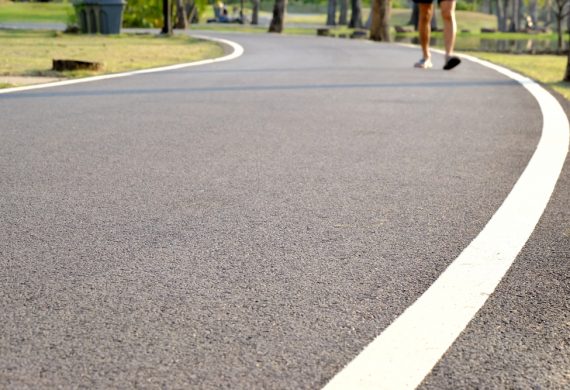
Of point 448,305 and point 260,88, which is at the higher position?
point 448,305

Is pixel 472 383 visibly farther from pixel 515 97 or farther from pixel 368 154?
pixel 515 97

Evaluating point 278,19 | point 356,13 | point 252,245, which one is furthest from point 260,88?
point 356,13

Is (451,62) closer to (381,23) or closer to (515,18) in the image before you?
(381,23)

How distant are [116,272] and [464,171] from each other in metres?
2.90

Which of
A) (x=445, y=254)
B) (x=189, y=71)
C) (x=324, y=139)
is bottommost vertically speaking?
(x=189, y=71)

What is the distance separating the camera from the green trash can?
3152 cm

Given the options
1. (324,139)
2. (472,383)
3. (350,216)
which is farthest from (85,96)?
(472,383)

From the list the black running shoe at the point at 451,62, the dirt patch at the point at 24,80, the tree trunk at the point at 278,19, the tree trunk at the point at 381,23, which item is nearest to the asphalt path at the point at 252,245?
the dirt patch at the point at 24,80

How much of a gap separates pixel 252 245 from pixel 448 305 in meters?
1.04

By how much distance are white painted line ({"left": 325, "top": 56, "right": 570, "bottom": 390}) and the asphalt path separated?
0.05 m

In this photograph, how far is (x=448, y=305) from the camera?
332cm

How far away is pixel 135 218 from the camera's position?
4.58 m

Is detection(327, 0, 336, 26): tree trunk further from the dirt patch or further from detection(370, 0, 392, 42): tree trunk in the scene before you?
the dirt patch

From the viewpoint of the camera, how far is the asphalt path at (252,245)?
280 centimetres
